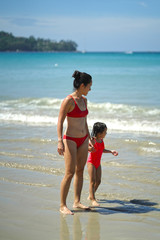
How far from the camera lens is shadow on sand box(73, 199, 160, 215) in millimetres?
4789

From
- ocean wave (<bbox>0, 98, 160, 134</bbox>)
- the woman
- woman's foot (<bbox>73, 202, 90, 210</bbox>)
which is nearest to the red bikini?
the woman

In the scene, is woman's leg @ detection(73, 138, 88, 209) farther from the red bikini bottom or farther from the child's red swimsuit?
the child's red swimsuit

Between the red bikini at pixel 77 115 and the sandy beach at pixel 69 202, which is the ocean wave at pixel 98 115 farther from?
the red bikini at pixel 77 115

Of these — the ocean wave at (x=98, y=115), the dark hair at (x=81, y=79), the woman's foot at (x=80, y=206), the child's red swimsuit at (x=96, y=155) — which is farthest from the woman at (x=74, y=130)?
the ocean wave at (x=98, y=115)

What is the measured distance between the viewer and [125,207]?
4.96 metres

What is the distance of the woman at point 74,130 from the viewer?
14.8ft

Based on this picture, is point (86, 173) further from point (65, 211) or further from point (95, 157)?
point (65, 211)

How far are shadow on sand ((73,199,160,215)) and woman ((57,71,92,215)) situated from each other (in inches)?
19.4

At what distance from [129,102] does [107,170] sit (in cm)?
1192

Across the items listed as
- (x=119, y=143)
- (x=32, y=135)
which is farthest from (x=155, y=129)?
(x=32, y=135)

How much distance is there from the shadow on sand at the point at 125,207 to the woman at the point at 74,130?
0.49 m

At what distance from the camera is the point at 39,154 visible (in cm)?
767

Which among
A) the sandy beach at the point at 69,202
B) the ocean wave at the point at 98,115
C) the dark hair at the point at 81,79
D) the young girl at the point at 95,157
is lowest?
the sandy beach at the point at 69,202

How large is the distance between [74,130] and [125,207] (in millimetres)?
1325
